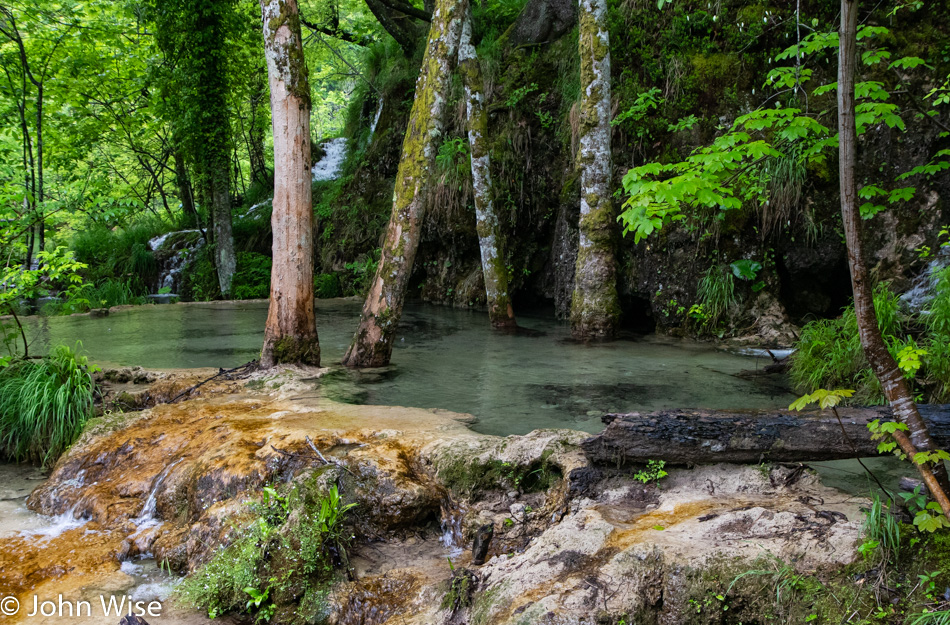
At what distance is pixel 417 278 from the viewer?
14.5 m

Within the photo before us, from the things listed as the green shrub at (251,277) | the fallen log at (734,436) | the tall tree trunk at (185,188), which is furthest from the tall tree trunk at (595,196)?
the tall tree trunk at (185,188)

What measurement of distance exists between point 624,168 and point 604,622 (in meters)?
7.98

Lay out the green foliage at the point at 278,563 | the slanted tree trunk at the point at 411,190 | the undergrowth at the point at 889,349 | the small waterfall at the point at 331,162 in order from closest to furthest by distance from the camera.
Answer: the green foliage at the point at 278,563, the undergrowth at the point at 889,349, the slanted tree trunk at the point at 411,190, the small waterfall at the point at 331,162

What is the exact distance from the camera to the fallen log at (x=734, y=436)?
3145 millimetres

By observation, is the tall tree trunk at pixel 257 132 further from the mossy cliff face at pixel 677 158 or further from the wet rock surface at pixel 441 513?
the wet rock surface at pixel 441 513

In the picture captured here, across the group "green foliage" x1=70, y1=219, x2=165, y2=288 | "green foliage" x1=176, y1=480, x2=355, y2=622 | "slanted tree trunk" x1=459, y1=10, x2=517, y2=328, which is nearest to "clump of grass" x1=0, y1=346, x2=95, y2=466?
"green foliage" x1=176, y1=480, x2=355, y2=622

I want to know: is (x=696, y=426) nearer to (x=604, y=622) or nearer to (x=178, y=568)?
(x=604, y=622)

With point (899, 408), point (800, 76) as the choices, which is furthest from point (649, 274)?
point (899, 408)

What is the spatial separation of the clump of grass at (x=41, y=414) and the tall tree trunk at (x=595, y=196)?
6.13m

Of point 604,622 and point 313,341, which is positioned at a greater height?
point 313,341

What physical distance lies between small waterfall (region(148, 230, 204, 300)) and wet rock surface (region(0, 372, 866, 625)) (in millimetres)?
12701

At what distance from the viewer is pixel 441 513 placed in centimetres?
350

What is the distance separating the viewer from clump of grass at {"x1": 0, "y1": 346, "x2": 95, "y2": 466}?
15.9 ft

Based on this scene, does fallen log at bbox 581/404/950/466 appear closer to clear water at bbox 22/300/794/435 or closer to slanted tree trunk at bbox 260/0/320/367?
clear water at bbox 22/300/794/435
